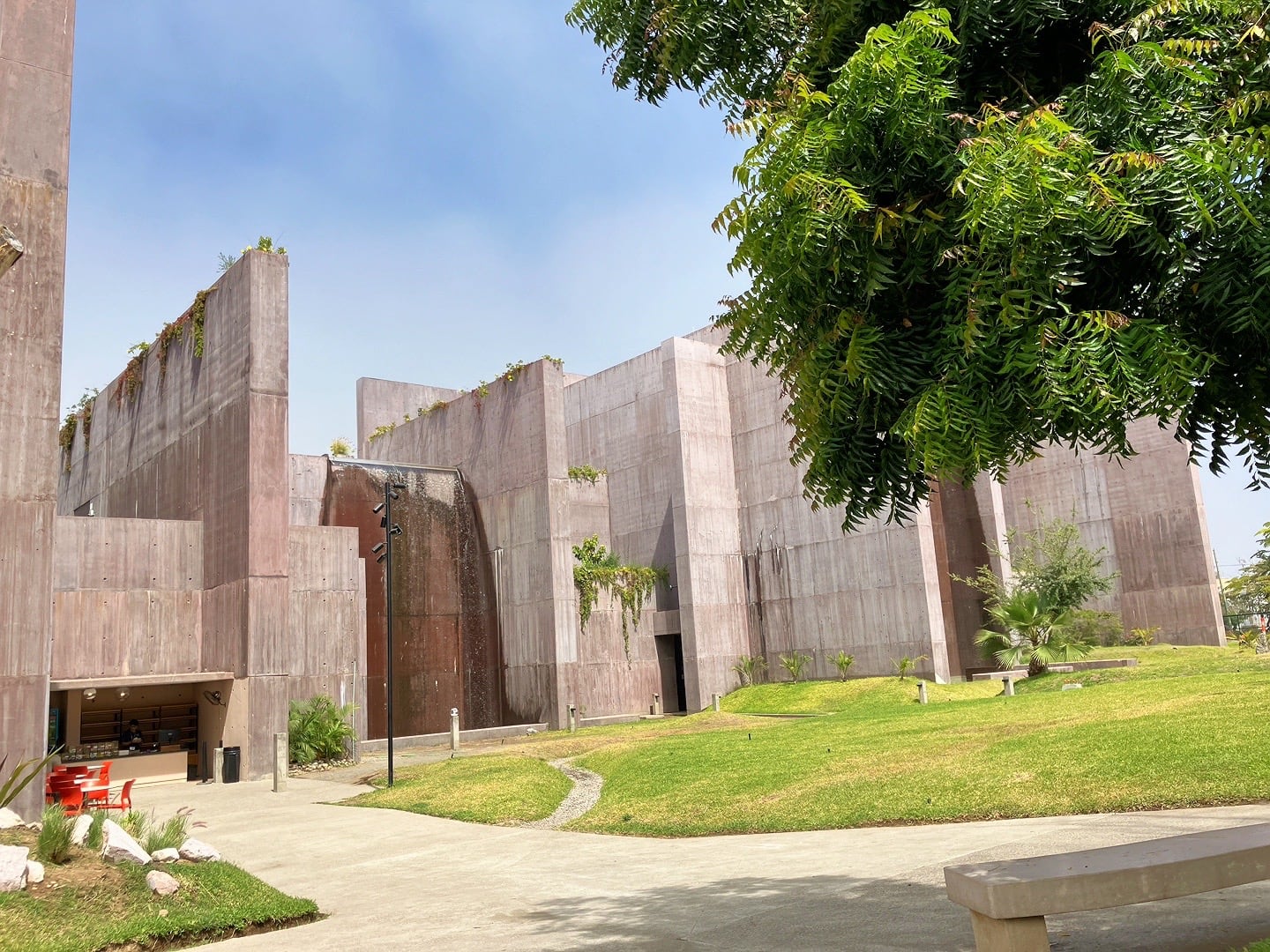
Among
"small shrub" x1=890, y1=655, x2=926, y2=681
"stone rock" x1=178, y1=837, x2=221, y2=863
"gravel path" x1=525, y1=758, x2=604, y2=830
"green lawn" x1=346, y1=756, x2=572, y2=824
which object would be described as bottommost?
"gravel path" x1=525, y1=758, x2=604, y2=830

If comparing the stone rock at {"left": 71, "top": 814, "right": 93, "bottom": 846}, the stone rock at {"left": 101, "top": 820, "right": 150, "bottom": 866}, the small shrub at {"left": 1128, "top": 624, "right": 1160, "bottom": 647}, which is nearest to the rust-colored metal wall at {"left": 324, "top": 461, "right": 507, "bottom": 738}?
the stone rock at {"left": 71, "top": 814, "right": 93, "bottom": 846}

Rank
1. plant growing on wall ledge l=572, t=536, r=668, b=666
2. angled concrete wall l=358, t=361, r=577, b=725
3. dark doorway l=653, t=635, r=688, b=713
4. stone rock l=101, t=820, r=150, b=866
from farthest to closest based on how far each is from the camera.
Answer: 1. dark doorway l=653, t=635, r=688, b=713
2. plant growing on wall ledge l=572, t=536, r=668, b=666
3. angled concrete wall l=358, t=361, r=577, b=725
4. stone rock l=101, t=820, r=150, b=866

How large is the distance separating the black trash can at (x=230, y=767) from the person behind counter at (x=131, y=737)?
10.4 ft

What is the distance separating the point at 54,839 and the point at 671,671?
30.7m

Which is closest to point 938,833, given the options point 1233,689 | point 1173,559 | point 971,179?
point 971,179

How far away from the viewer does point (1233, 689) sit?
16.3 metres

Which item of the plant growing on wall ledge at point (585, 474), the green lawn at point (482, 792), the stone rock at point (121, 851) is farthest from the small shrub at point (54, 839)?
the plant growing on wall ledge at point (585, 474)

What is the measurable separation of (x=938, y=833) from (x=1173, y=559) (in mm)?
33420

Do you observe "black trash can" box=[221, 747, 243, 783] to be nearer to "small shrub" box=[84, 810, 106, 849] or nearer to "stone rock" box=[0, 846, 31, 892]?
"small shrub" box=[84, 810, 106, 849]

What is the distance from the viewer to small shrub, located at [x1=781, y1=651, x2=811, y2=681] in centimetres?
3675

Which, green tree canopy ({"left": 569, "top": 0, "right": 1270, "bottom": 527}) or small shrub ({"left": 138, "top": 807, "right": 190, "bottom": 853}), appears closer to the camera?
green tree canopy ({"left": 569, "top": 0, "right": 1270, "bottom": 527})

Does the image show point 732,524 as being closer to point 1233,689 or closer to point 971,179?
point 1233,689

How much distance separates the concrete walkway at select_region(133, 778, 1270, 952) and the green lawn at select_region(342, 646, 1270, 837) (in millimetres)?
617

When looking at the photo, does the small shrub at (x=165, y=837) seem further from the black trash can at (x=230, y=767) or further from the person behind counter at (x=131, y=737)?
the person behind counter at (x=131, y=737)
